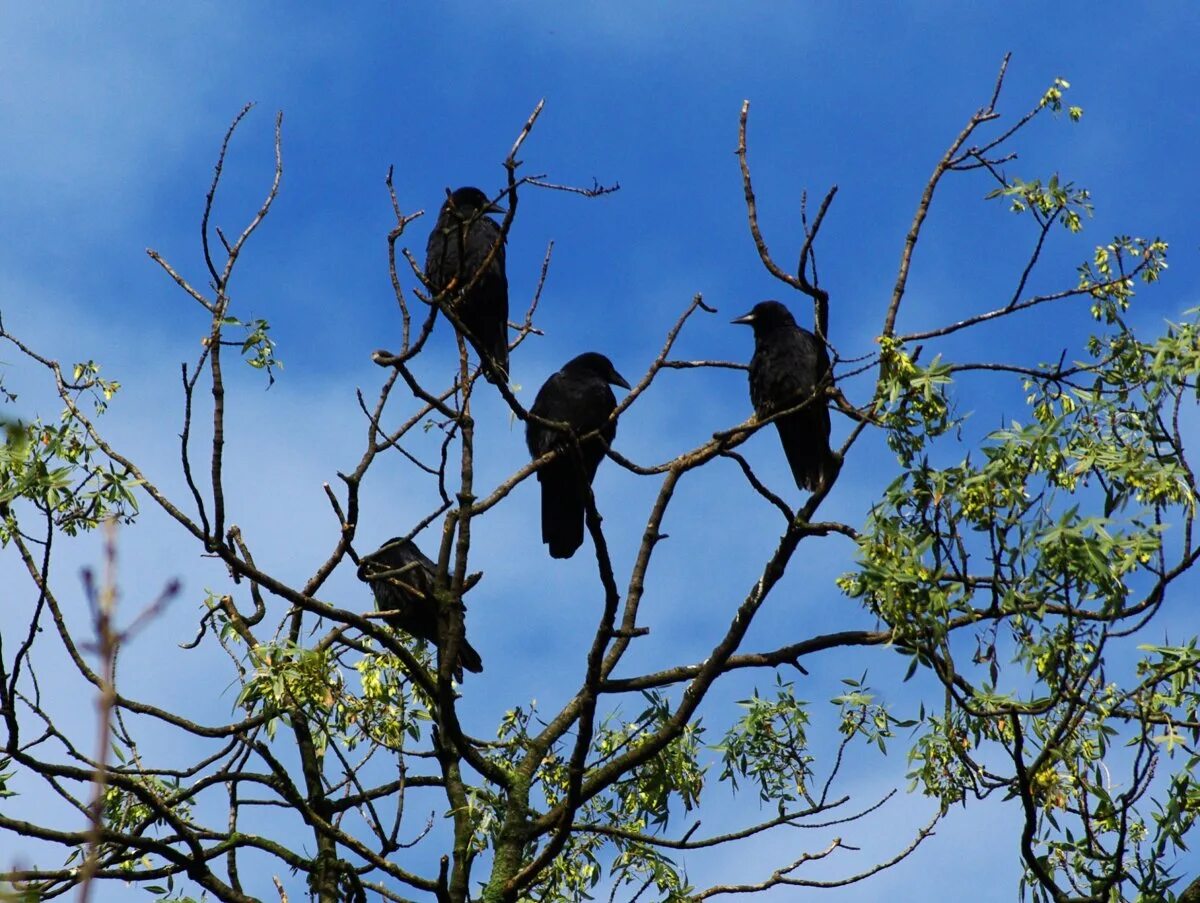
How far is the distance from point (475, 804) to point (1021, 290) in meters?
3.32

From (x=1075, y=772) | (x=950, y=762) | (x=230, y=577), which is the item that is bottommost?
(x=1075, y=772)

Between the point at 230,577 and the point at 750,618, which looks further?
the point at 230,577

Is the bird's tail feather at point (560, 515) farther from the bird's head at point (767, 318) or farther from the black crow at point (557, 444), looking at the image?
the bird's head at point (767, 318)

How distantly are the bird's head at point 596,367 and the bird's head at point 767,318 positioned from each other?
89 cm

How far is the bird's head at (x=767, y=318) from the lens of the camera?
8383 millimetres

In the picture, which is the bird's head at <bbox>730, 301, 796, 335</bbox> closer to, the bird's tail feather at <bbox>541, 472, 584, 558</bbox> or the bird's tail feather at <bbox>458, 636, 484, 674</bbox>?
the bird's tail feather at <bbox>541, 472, 584, 558</bbox>

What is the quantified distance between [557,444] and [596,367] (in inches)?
47.4

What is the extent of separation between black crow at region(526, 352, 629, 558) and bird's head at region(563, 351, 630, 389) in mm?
89

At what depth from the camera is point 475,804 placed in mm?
6020

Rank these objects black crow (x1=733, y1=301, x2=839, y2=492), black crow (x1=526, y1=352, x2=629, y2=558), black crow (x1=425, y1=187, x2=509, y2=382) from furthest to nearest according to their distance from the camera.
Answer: black crow (x1=425, y1=187, x2=509, y2=382) → black crow (x1=526, y1=352, x2=629, y2=558) → black crow (x1=733, y1=301, x2=839, y2=492)

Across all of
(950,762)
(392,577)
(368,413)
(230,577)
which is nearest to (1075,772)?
(950,762)

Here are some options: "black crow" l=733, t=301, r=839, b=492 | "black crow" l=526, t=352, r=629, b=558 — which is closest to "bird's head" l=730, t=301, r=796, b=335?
"black crow" l=733, t=301, r=839, b=492

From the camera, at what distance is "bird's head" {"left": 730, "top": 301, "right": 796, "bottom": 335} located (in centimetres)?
838

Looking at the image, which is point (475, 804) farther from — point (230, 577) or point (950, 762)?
point (950, 762)
